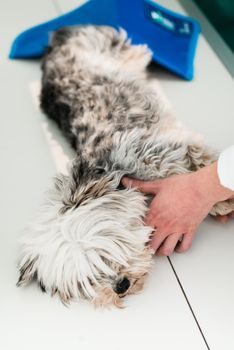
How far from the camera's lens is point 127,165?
51.8 inches

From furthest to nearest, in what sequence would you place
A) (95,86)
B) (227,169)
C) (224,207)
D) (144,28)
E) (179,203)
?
→ (144,28)
(95,86)
(224,207)
(179,203)
(227,169)

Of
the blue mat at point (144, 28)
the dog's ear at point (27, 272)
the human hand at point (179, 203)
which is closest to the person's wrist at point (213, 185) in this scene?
the human hand at point (179, 203)

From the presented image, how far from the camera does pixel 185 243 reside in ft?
4.25

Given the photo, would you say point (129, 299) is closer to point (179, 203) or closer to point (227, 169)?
point (179, 203)

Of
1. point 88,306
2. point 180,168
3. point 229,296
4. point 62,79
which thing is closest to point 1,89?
point 62,79

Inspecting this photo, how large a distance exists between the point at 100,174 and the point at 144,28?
1.02m

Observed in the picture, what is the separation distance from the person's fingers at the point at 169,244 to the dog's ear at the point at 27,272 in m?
Answer: 0.35

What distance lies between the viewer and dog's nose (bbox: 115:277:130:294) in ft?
3.83

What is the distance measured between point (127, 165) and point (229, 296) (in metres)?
0.44

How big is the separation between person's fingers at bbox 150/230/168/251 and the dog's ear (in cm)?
31

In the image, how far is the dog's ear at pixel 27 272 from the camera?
1.18 meters

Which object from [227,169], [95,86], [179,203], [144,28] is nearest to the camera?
[227,169]

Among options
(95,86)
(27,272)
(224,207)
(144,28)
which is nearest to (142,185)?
(224,207)

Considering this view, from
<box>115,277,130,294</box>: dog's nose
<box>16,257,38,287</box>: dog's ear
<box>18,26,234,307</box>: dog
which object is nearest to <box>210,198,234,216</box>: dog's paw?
<box>18,26,234,307</box>: dog
